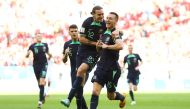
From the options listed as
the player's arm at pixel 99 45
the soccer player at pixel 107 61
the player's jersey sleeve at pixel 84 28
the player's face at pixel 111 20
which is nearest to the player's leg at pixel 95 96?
the soccer player at pixel 107 61

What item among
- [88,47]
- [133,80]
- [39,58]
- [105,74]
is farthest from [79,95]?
[133,80]

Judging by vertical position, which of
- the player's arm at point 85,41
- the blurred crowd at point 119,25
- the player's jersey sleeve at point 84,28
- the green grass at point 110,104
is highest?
the player's jersey sleeve at point 84,28

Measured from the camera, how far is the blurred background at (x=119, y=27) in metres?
33.0

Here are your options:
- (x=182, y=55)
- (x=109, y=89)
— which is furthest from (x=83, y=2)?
(x=109, y=89)

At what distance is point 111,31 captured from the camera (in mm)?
11117

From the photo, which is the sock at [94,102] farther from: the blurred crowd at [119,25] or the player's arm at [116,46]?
the blurred crowd at [119,25]

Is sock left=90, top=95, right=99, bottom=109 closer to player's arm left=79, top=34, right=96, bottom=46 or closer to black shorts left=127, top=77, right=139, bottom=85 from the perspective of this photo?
player's arm left=79, top=34, right=96, bottom=46

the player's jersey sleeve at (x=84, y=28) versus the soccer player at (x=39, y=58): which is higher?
the player's jersey sleeve at (x=84, y=28)

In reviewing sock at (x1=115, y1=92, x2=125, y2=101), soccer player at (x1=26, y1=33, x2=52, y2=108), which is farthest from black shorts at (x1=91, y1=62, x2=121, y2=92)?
soccer player at (x1=26, y1=33, x2=52, y2=108)

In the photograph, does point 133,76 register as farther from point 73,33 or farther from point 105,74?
point 105,74

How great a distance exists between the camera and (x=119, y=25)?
40062mm

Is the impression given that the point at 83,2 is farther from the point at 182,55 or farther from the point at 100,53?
the point at 100,53

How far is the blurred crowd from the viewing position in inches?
1474

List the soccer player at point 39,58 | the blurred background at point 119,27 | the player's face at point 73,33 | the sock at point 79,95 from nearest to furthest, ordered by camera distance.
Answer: the sock at point 79,95, the player's face at point 73,33, the soccer player at point 39,58, the blurred background at point 119,27
